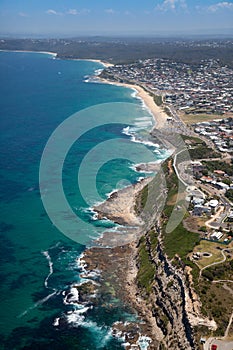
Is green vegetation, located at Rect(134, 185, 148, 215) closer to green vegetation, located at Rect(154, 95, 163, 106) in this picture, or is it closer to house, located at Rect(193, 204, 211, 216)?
house, located at Rect(193, 204, 211, 216)

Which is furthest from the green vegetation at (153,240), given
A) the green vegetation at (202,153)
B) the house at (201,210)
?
the green vegetation at (202,153)

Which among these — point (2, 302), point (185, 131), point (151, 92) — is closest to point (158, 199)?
point (2, 302)

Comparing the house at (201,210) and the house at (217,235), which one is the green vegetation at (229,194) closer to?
the house at (201,210)

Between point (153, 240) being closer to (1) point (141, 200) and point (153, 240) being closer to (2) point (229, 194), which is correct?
(1) point (141, 200)

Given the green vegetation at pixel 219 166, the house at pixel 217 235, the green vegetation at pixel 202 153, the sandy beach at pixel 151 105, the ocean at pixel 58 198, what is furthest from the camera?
the sandy beach at pixel 151 105

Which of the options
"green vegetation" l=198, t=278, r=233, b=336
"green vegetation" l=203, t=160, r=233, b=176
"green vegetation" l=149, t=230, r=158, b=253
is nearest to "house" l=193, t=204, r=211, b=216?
"green vegetation" l=149, t=230, r=158, b=253

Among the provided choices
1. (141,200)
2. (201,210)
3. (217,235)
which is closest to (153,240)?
(201,210)

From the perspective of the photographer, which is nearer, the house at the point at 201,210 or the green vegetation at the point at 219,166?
the house at the point at 201,210

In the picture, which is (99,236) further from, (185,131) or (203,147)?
(185,131)
